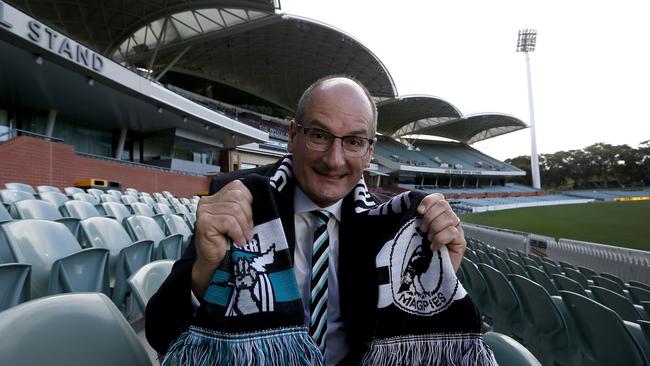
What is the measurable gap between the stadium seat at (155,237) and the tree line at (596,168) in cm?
7732

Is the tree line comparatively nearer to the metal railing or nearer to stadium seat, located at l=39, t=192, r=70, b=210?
the metal railing

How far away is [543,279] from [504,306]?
3.81ft

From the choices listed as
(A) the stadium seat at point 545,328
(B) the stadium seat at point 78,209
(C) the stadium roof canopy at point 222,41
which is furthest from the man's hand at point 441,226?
(C) the stadium roof canopy at point 222,41

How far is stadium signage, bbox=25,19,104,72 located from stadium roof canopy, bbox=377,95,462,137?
32.4 meters

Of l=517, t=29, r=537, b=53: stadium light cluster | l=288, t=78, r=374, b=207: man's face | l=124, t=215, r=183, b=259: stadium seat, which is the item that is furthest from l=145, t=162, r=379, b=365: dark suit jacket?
l=517, t=29, r=537, b=53: stadium light cluster

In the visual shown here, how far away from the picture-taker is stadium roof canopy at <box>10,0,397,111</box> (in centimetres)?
2079

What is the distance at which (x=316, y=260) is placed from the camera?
129 cm

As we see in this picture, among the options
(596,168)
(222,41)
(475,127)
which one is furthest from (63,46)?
(596,168)

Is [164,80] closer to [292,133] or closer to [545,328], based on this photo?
[292,133]

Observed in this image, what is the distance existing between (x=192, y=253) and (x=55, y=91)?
16896 mm

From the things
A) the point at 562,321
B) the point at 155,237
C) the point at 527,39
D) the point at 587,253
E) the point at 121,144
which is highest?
the point at 527,39

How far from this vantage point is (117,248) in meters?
3.57

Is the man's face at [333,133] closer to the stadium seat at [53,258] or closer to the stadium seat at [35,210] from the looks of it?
the stadium seat at [53,258]

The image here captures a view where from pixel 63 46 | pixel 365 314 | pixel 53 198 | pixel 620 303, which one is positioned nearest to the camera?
pixel 365 314
